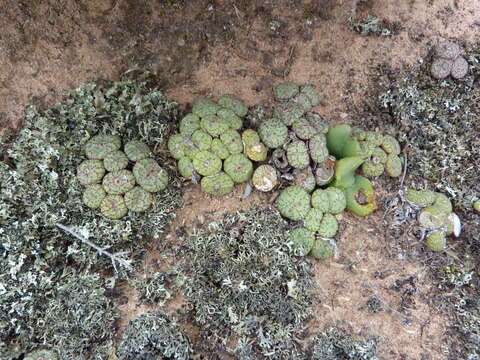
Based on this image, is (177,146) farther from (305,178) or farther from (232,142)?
(305,178)

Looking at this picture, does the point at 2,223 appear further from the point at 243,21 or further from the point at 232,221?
the point at 243,21

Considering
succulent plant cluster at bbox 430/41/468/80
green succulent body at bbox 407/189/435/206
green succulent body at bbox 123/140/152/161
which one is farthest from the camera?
succulent plant cluster at bbox 430/41/468/80

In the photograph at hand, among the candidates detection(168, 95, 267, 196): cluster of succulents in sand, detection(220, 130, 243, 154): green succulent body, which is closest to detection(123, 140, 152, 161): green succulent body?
detection(168, 95, 267, 196): cluster of succulents in sand

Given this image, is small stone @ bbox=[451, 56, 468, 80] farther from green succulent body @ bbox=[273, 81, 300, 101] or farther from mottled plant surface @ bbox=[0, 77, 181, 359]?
mottled plant surface @ bbox=[0, 77, 181, 359]

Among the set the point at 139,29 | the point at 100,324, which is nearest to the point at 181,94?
the point at 139,29

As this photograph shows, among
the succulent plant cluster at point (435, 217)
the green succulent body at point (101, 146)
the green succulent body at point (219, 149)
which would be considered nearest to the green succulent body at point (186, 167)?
the green succulent body at point (219, 149)

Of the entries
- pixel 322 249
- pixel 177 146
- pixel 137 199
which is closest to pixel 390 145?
pixel 322 249
